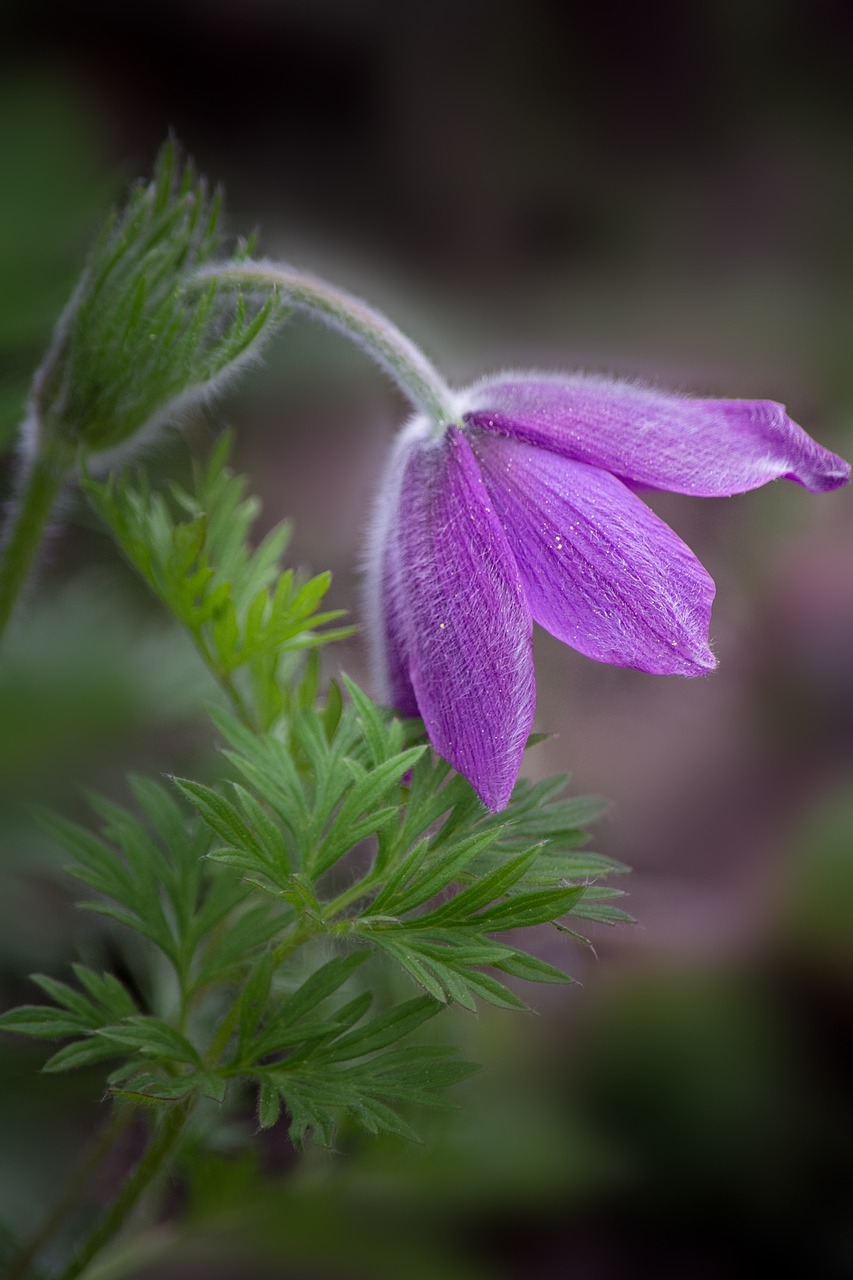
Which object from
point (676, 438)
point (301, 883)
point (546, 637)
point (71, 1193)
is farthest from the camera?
point (546, 637)

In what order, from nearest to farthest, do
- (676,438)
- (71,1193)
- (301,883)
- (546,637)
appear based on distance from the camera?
(301,883), (676,438), (71,1193), (546,637)

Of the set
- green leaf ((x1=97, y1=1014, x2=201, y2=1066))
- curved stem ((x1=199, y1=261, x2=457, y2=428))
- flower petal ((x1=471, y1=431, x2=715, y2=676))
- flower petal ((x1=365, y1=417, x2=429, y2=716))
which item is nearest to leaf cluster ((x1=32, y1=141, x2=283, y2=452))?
curved stem ((x1=199, y1=261, x2=457, y2=428))

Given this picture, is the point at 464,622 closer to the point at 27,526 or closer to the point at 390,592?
the point at 390,592

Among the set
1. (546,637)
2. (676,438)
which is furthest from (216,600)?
(546,637)

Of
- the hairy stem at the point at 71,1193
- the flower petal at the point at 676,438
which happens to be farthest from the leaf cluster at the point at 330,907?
the flower petal at the point at 676,438

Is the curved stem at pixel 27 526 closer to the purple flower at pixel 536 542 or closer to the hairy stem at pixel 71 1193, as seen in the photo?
the purple flower at pixel 536 542

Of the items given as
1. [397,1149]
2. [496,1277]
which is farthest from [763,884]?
[397,1149]

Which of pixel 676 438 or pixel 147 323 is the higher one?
pixel 147 323
